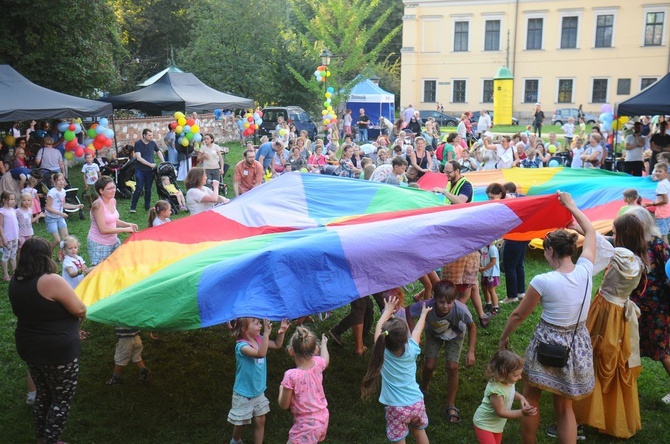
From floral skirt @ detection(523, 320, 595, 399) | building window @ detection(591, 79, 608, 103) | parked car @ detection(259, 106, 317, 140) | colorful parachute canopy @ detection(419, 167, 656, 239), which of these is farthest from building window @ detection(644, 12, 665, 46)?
floral skirt @ detection(523, 320, 595, 399)

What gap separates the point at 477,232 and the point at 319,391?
Answer: 1662 mm

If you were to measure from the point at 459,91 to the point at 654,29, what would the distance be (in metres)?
11.5

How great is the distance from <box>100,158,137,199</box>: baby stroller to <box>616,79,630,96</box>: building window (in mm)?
32280

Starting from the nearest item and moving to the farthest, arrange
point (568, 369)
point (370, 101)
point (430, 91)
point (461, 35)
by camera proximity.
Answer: point (568, 369)
point (370, 101)
point (461, 35)
point (430, 91)

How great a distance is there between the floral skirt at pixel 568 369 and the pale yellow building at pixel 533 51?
3743cm

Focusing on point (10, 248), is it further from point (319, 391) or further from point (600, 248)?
point (600, 248)

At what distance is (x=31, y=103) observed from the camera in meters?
12.5

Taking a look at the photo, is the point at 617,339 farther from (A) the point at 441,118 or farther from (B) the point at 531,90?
(B) the point at 531,90

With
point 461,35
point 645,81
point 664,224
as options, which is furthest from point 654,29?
point 664,224

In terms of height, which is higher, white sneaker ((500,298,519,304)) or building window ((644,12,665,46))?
building window ((644,12,665,46))

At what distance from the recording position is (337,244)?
4.64 meters

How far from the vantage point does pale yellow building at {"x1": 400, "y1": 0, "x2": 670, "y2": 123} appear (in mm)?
37312

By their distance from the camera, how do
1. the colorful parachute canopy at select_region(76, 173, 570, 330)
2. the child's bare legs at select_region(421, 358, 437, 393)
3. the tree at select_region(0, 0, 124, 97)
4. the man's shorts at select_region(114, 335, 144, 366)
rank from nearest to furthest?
1. the colorful parachute canopy at select_region(76, 173, 570, 330)
2. the child's bare legs at select_region(421, 358, 437, 393)
3. the man's shorts at select_region(114, 335, 144, 366)
4. the tree at select_region(0, 0, 124, 97)

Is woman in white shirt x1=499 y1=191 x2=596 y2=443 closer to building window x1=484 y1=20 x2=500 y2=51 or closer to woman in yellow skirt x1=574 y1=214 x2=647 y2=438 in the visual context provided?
woman in yellow skirt x1=574 y1=214 x2=647 y2=438
